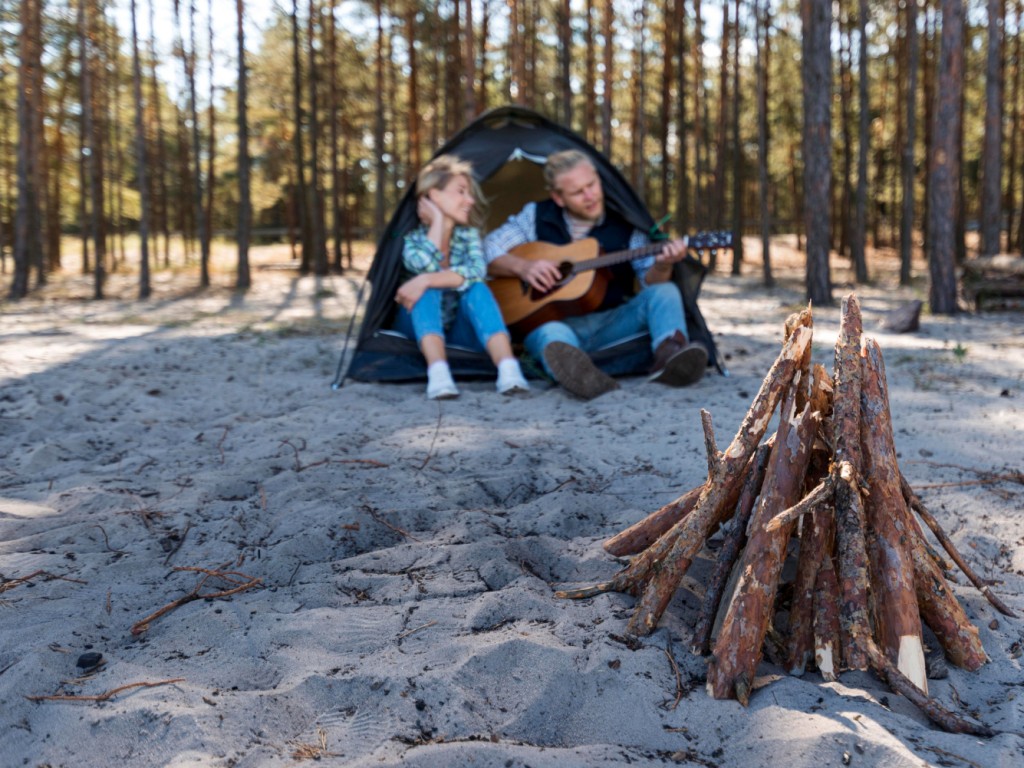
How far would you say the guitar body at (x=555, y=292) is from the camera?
19.2 feet

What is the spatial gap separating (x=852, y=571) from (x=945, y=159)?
26.2ft

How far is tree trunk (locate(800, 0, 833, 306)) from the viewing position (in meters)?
9.28

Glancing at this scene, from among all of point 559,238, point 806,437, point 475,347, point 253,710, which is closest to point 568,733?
point 253,710

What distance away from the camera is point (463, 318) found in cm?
579

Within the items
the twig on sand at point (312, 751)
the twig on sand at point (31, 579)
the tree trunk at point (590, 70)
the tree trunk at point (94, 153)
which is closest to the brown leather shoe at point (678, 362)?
the twig on sand at point (31, 579)

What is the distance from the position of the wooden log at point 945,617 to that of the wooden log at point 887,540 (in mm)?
49

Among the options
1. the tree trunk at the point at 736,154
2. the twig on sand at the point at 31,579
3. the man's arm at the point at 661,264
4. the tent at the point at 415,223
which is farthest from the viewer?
the tree trunk at the point at 736,154

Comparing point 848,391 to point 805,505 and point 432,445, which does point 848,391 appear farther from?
point 432,445

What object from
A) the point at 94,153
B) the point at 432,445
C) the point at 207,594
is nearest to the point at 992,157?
the point at 432,445

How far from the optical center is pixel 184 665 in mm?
2090

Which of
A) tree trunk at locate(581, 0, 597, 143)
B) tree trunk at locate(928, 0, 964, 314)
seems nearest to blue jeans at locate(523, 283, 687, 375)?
tree trunk at locate(928, 0, 964, 314)

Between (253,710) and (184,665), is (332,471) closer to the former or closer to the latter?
(184,665)

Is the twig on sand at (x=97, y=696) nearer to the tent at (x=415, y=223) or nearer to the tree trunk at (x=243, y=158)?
the tent at (x=415, y=223)

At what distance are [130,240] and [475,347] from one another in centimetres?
3086
